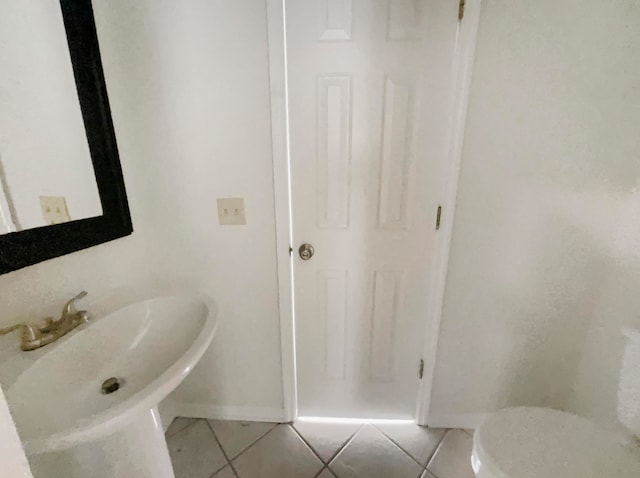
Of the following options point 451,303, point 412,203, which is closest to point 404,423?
point 451,303

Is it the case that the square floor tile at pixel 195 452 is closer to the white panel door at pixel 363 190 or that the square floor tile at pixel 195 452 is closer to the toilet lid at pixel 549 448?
the white panel door at pixel 363 190

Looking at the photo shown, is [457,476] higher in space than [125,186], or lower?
lower

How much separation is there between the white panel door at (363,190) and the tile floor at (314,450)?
0.11 meters

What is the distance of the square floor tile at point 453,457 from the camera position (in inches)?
46.1

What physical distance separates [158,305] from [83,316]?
0.19 m

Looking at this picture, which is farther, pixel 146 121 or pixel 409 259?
pixel 409 259

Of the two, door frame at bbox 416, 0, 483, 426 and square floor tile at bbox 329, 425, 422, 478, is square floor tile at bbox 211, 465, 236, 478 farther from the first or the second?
door frame at bbox 416, 0, 483, 426

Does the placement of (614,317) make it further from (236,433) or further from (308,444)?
(236,433)

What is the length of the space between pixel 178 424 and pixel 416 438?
1187mm

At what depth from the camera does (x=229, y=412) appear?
4.58 ft

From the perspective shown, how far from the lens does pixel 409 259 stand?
3.87 ft

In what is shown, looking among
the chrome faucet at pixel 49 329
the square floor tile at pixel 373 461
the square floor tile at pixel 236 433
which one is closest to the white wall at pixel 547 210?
the square floor tile at pixel 373 461

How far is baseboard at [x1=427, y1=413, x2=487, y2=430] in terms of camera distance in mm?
1346

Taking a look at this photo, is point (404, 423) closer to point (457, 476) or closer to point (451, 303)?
point (457, 476)
